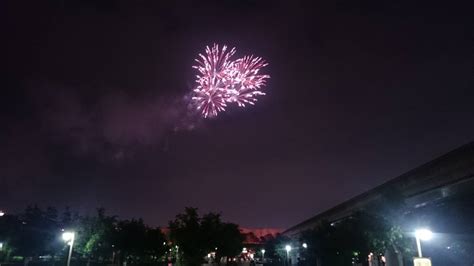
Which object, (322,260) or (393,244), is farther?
(322,260)

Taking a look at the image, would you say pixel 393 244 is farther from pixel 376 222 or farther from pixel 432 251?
pixel 432 251

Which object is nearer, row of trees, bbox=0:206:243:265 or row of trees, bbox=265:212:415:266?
row of trees, bbox=265:212:415:266

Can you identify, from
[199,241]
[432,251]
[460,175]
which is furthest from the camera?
[199,241]

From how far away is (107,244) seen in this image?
57.0 metres

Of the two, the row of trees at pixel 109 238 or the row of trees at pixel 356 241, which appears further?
the row of trees at pixel 109 238

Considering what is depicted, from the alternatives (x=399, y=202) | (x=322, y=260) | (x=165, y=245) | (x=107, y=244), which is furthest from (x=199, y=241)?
(x=165, y=245)

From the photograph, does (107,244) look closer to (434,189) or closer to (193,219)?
(193,219)

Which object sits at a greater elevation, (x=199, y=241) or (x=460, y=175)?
(x=460, y=175)

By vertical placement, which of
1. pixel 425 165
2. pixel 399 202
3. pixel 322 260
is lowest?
pixel 322 260

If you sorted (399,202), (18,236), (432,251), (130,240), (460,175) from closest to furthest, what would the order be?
(460,175) < (399,202) < (432,251) < (18,236) < (130,240)

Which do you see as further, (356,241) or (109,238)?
(109,238)

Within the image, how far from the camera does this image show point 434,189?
3369 centimetres

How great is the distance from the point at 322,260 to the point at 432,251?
2317 cm

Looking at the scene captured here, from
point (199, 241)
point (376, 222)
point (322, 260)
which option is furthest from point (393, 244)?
point (322, 260)
